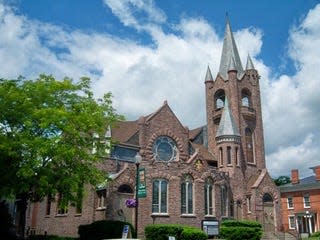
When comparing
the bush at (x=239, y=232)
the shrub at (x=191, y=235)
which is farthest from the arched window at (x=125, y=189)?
the bush at (x=239, y=232)

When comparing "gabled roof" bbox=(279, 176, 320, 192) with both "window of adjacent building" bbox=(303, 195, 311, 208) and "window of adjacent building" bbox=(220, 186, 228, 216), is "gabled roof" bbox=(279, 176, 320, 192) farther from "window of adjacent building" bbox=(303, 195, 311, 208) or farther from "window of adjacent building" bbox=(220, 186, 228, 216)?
"window of adjacent building" bbox=(220, 186, 228, 216)

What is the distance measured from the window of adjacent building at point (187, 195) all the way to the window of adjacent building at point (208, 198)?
2.10 meters

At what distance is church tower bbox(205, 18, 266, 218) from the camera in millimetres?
46594

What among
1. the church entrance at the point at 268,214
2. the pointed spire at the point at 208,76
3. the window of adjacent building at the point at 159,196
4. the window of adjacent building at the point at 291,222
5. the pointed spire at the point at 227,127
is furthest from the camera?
the pointed spire at the point at 208,76

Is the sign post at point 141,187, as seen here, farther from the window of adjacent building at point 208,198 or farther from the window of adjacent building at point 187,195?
the window of adjacent building at point 208,198

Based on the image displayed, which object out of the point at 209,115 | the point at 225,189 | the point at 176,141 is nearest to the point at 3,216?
the point at 176,141

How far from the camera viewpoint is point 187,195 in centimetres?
3775

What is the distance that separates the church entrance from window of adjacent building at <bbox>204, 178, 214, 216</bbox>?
8.54 meters

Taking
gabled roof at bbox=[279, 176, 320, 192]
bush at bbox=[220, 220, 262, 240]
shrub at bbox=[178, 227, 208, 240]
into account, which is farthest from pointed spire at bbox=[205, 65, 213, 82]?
shrub at bbox=[178, 227, 208, 240]

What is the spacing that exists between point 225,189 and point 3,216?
22461 millimetres

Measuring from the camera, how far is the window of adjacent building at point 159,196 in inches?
1409

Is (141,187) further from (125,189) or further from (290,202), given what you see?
(290,202)

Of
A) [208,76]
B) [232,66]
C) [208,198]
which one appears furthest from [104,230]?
[208,76]

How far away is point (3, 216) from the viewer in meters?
29.8
